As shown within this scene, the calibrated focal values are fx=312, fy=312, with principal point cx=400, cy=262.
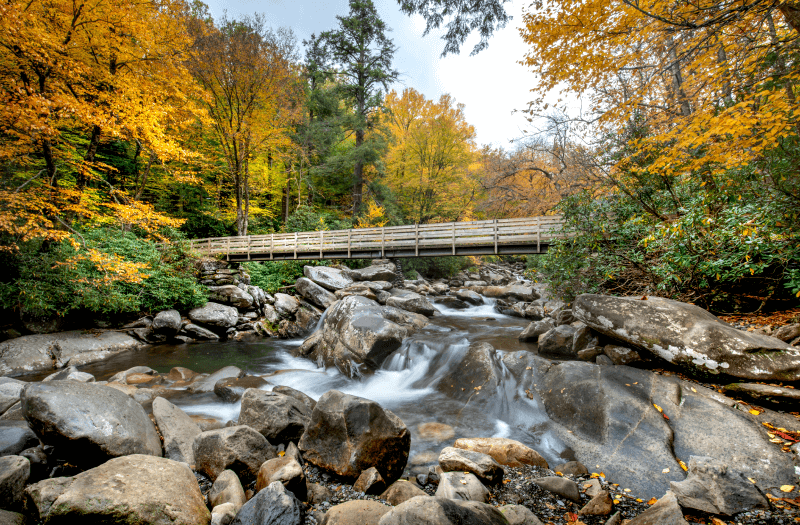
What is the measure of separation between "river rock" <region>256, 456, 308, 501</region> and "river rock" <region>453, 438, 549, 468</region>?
1977mm

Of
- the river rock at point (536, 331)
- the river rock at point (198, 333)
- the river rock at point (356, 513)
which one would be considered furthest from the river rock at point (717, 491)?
the river rock at point (198, 333)

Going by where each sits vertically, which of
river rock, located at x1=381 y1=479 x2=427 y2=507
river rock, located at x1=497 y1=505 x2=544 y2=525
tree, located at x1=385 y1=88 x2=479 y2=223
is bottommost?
river rock, located at x1=381 y1=479 x2=427 y2=507

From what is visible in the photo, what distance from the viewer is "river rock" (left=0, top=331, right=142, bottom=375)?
24.4 ft

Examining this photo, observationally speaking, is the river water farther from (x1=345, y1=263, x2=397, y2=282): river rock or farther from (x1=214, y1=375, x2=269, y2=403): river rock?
(x1=345, y1=263, x2=397, y2=282): river rock

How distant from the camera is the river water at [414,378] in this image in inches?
184

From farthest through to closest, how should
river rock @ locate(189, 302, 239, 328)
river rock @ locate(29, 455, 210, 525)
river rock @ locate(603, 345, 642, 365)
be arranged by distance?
river rock @ locate(189, 302, 239, 328) < river rock @ locate(603, 345, 642, 365) < river rock @ locate(29, 455, 210, 525)

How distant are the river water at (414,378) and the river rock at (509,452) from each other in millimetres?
341

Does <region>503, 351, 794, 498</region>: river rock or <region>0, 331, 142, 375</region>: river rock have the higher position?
<region>503, 351, 794, 498</region>: river rock

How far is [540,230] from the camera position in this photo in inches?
440

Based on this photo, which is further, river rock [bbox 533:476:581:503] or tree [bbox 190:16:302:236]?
tree [bbox 190:16:302:236]

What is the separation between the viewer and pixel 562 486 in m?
3.13

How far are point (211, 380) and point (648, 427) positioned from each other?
7725 mm

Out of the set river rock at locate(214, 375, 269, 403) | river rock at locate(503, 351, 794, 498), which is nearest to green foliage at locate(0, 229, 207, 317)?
river rock at locate(214, 375, 269, 403)

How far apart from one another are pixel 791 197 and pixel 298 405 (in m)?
7.10
